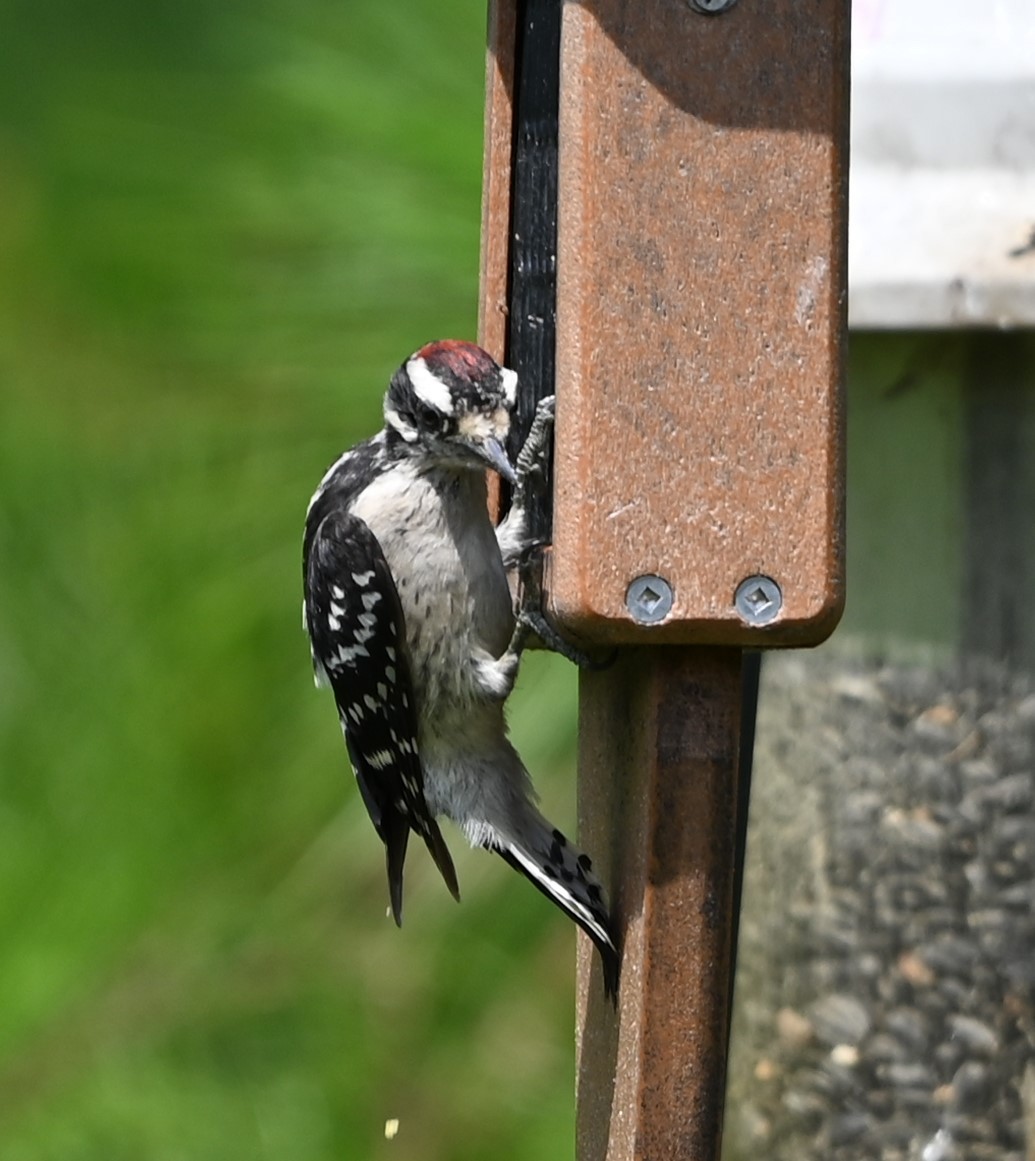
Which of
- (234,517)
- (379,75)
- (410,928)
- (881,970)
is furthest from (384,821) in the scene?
(379,75)

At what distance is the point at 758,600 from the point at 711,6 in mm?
548

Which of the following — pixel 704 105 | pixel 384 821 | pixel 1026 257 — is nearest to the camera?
pixel 704 105

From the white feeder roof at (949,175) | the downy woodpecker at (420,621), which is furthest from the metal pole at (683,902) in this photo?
the white feeder roof at (949,175)

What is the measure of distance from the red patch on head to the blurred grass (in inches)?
11.9

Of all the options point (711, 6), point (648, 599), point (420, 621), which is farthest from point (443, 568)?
point (711, 6)

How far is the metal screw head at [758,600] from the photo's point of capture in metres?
1.80

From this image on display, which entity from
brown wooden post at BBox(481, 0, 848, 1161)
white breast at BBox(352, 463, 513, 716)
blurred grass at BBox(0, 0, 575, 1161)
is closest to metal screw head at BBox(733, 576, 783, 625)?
brown wooden post at BBox(481, 0, 848, 1161)

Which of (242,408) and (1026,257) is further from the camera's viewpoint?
(242,408)

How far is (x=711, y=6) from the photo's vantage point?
70.4 inches

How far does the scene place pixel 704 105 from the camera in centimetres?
179

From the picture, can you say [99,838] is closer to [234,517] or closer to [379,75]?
[234,517]

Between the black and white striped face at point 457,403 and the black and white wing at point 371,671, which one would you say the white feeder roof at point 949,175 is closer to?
the black and white striped face at point 457,403

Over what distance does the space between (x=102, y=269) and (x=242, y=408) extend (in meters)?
0.26

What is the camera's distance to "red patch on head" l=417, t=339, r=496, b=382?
222 centimetres
